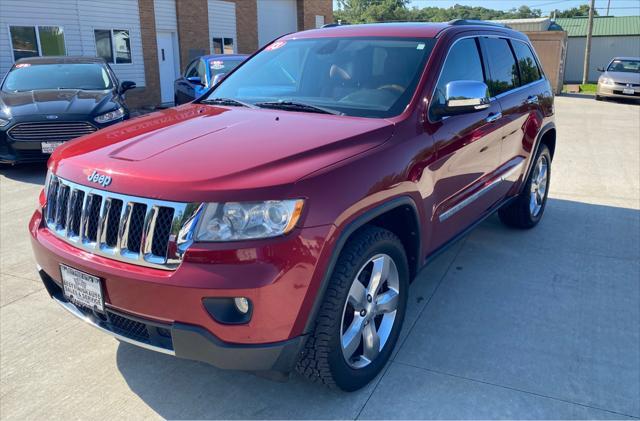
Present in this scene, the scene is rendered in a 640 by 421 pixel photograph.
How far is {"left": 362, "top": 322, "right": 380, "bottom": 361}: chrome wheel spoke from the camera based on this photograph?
2990 mm

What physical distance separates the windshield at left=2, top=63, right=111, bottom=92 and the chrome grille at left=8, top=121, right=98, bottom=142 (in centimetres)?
132

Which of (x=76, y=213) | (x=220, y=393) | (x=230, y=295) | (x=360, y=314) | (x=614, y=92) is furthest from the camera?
(x=614, y=92)

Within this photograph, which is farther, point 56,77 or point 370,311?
point 56,77

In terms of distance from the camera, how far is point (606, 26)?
149 ft

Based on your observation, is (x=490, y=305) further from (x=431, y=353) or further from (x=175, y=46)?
(x=175, y=46)

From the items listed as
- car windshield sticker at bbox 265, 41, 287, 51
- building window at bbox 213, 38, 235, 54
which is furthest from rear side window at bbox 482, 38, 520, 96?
building window at bbox 213, 38, 235, 54

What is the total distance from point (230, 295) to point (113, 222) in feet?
2.31

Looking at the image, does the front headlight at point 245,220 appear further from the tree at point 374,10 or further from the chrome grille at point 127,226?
the tree at point 374,10

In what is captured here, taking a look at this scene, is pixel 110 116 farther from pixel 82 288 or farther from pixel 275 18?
pixel 275 18

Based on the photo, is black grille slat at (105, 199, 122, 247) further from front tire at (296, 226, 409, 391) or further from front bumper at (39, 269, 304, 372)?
front tire at (296, 226, 409, 391)

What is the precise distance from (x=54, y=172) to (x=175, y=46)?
60.3 ft

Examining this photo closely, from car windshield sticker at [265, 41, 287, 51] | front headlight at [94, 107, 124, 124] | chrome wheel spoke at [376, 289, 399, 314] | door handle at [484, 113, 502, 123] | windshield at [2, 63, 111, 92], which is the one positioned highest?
car windshield sticker at [265, 41, 287, 51]

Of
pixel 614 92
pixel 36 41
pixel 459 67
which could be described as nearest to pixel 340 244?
pixel 459 67

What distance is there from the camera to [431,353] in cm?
337
